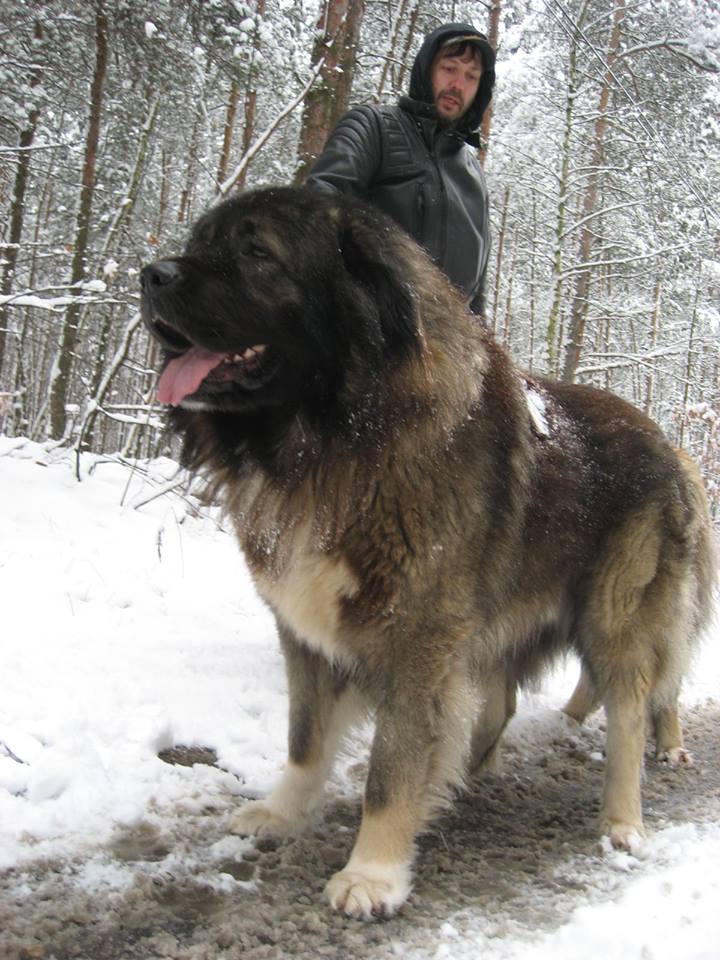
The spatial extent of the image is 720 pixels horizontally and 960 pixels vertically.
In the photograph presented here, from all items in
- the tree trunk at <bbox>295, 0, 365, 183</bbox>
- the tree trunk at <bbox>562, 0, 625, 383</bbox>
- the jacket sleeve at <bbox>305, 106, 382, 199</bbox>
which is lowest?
the jacket sleeve at <bbox>305, 106, 382, 199</bbox>

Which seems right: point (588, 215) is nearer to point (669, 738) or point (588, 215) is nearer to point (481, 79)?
point (481, 79)

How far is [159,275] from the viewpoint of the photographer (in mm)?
2186

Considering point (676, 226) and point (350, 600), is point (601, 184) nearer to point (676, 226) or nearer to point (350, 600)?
point (676, 226)

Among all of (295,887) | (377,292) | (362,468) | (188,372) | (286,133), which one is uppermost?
(286,133)

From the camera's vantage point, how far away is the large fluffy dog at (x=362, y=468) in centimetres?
229

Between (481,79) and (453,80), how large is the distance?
15cm

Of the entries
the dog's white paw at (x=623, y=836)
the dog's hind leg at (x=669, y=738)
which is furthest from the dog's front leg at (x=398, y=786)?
the dog's hind leg at (x=669, y=738)

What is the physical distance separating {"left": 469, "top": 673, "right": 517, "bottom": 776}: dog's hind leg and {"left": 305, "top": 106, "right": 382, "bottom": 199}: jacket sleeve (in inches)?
87.2

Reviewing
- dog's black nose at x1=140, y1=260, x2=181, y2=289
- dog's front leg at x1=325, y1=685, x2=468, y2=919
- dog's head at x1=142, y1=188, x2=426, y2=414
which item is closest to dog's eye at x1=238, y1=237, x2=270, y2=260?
dog's head at x1=142, y1=188, x2=426, y2=414

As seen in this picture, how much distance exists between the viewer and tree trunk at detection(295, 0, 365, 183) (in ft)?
18.2

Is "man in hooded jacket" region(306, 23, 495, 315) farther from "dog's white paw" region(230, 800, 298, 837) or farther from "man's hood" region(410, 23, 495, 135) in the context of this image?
"dog's white paw" region(230, 800, 298, 837)

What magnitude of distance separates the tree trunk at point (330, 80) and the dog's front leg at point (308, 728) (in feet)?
12.9

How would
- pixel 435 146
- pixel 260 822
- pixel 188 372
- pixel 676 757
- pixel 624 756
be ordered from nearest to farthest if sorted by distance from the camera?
pixel 188 372 → pixel 260 822 → pixel 624 756 → pixel 435 146 → pixel 676 757

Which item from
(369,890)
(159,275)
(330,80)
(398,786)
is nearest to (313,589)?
(398,786)
